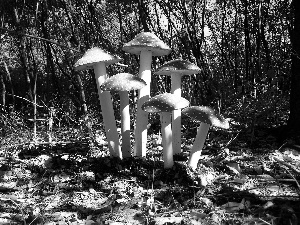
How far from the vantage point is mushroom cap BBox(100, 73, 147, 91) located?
2977 millimetres

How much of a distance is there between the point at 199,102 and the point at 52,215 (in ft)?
19.5

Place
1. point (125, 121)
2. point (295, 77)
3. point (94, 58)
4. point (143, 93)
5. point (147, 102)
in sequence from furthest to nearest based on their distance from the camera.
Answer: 1. point (295, 77)
2. point (125, 121)
3. point (143, 93)
4. point (94, 58)
5. point (147, 102)

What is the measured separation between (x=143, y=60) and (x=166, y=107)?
32.5 inches

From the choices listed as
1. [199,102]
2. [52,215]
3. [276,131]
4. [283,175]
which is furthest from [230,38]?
[52,215]

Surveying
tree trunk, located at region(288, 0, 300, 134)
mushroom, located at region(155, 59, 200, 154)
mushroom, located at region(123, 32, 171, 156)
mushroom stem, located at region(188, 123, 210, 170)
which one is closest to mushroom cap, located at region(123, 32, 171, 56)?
mushroom, located at region(123, 32, 171, 156)

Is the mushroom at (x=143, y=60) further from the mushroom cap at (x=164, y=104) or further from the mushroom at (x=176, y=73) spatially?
the mushroom cap at (x=164, y=104)

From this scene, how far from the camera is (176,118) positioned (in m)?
3.51

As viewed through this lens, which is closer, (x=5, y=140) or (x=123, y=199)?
(x=123, y=199)

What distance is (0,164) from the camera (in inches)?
145

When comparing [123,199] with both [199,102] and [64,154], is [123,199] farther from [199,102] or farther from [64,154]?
[199,102]

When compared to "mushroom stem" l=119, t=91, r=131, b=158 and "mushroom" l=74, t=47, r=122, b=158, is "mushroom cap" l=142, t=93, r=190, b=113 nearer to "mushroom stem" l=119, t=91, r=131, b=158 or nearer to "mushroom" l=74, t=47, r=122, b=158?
"mushroom stem" l=119, t=91, r=131, b=158

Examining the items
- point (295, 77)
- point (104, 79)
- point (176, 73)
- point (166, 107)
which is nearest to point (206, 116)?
point (166, 107)

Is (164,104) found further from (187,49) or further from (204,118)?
(187,49)

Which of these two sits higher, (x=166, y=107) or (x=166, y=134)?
(x=166, y=107)
